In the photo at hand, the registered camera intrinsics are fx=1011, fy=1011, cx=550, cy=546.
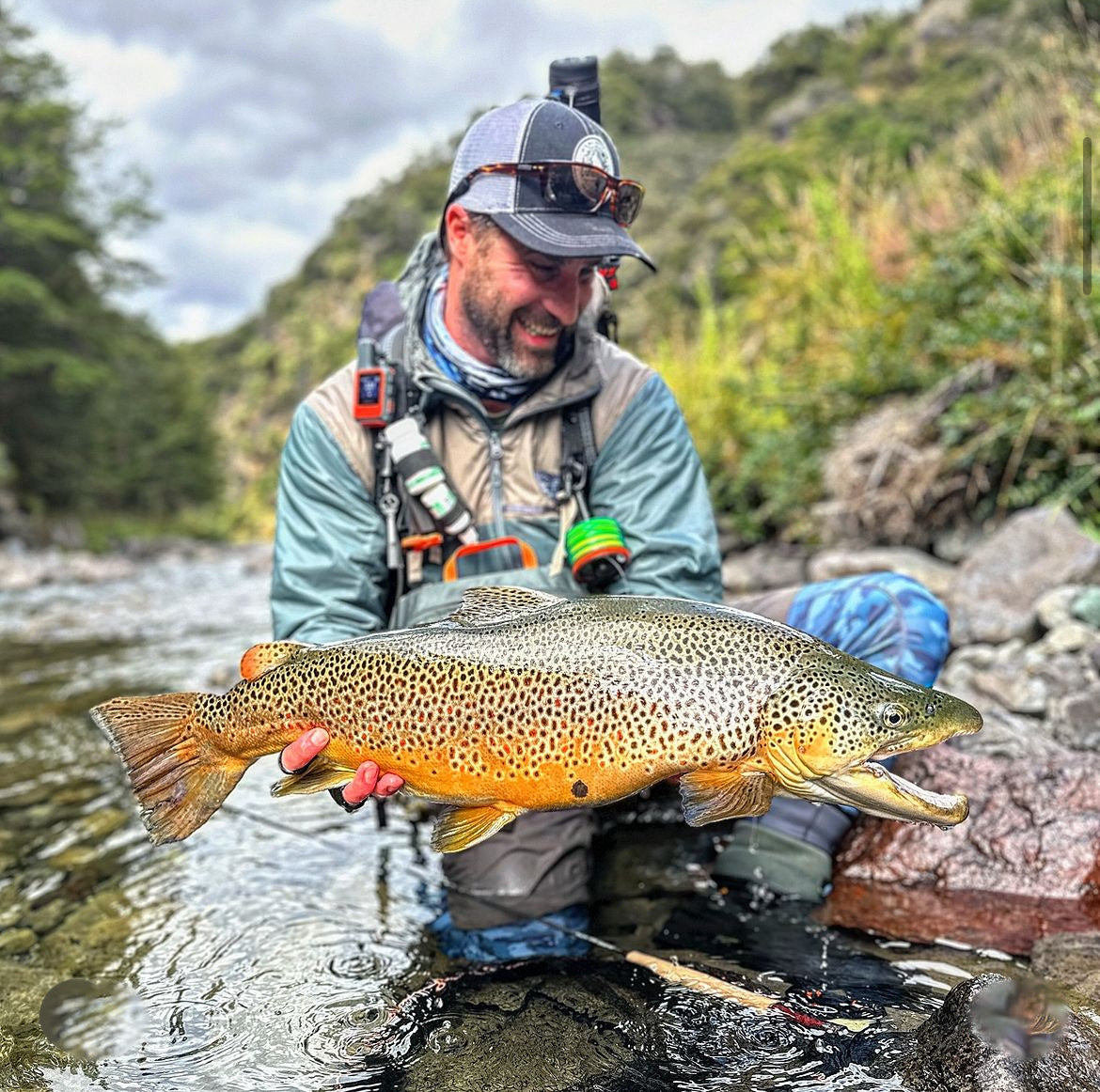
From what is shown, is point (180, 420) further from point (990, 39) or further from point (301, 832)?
point (301, 832)

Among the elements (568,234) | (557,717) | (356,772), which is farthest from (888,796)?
(568,234)

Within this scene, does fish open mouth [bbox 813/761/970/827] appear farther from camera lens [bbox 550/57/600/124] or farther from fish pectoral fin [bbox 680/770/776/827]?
camera lens [bbox 550/57/600/124]

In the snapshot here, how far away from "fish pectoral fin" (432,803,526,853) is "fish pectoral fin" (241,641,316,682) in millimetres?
629

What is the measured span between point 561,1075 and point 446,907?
1178 millimetres

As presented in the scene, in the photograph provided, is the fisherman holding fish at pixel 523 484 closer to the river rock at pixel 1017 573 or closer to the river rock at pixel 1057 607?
the river rock at pixel 1057 607

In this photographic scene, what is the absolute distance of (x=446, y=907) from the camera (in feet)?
11.8

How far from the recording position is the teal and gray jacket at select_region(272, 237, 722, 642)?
3529mm

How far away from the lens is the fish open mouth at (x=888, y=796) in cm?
225

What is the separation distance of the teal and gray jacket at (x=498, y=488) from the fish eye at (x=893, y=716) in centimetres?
117

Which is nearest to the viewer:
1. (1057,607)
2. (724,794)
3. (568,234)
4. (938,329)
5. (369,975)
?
(724,794)

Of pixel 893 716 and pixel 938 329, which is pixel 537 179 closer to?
pixel 893 716

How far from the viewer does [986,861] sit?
3.38 meters

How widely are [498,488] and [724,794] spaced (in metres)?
1.64

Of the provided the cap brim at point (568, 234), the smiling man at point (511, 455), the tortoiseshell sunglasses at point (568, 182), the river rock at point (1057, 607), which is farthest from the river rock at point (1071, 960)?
the tortoiseshell sunglasses at point (568, 182)
